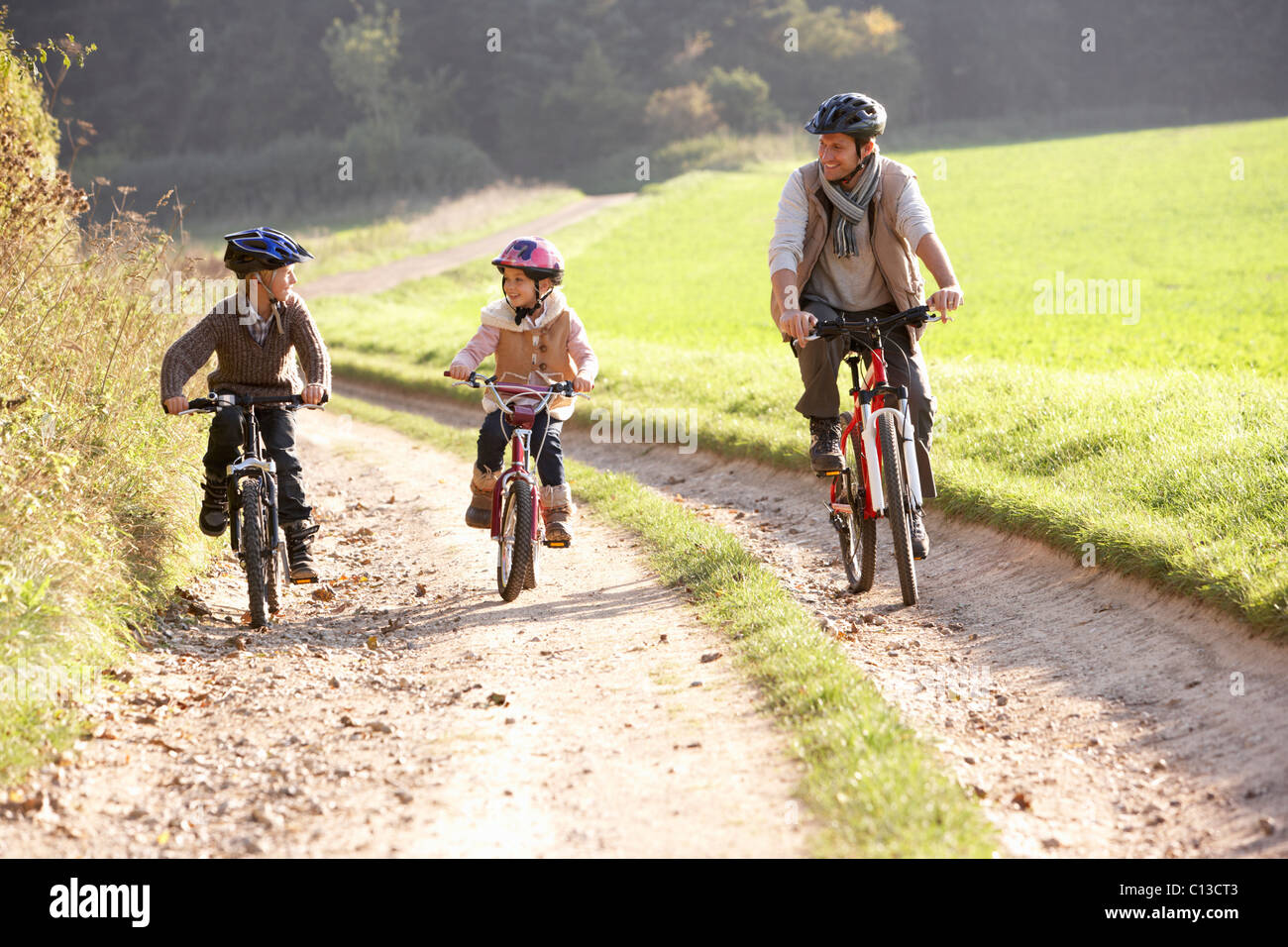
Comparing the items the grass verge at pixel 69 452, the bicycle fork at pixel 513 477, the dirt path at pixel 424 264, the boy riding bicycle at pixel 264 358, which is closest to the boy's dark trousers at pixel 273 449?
the boy riding bicycle at pixel 264 358

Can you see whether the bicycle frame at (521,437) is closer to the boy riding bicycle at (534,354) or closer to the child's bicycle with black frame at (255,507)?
the boy riding bicycle at (534,354)

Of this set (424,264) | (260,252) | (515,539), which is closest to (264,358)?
(260,252)

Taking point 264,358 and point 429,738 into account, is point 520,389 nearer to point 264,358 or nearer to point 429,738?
point 264,358

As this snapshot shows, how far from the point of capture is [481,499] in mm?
7273

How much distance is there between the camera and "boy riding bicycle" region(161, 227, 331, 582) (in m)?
6.45

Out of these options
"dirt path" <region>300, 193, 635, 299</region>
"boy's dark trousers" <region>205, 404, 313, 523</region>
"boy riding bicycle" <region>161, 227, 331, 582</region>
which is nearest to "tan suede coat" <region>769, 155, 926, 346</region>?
"boy riding bicycle" <region>161, 227, 331, 582</region>

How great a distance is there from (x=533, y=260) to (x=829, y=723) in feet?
12.5

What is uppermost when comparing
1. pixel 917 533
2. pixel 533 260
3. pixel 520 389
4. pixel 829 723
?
pixel 533 260

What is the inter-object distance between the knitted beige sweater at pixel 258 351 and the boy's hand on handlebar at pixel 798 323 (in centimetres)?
271

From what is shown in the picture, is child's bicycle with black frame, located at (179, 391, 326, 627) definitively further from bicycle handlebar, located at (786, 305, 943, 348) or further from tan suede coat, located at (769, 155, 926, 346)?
tan suede coat, located at (769, 155, 926, 346)

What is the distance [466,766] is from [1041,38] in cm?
9413

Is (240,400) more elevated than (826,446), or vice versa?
(240,400)

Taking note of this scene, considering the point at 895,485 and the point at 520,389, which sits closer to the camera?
the point at 895,485

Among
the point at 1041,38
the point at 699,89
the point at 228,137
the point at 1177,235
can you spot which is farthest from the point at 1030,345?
the point at 1041,38
